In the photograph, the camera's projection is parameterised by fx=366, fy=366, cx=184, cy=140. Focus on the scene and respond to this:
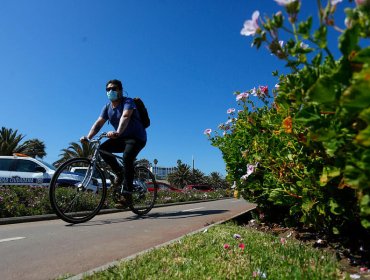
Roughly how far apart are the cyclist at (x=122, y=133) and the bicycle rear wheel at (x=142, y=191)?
59cm

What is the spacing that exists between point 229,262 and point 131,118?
405 cm

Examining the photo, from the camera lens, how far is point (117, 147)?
637 cm

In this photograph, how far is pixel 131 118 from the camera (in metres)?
6.42

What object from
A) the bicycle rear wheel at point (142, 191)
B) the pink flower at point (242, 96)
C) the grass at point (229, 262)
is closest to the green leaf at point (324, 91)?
the grass at point (229, 262)

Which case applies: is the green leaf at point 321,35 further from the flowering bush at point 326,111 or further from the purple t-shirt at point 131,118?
the purple t-shirt at point 131,118

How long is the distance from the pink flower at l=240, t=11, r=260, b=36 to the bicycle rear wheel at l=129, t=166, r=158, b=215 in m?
5.24

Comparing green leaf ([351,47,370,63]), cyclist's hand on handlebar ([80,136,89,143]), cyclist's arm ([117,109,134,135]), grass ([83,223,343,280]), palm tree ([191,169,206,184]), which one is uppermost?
palm tree ([191,169,206,184])

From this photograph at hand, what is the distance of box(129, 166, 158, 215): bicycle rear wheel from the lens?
7016mm

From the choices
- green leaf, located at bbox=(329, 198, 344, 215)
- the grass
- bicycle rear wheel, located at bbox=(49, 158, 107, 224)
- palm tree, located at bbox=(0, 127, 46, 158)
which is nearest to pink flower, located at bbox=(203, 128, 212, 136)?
bicycle rear wheel, located at bbox=(49, 158, 107, 224)

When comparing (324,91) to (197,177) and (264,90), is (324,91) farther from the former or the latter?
(197,177)

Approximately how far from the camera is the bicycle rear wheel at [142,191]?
7016mm

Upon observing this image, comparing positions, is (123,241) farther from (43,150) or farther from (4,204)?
(43,150)

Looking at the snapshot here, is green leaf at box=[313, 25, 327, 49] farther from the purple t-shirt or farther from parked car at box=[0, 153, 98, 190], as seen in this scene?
parked car at box=[0, 153, 98, 190]

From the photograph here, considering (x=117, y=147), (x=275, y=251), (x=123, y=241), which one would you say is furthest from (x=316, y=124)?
(x=117, y=147)
